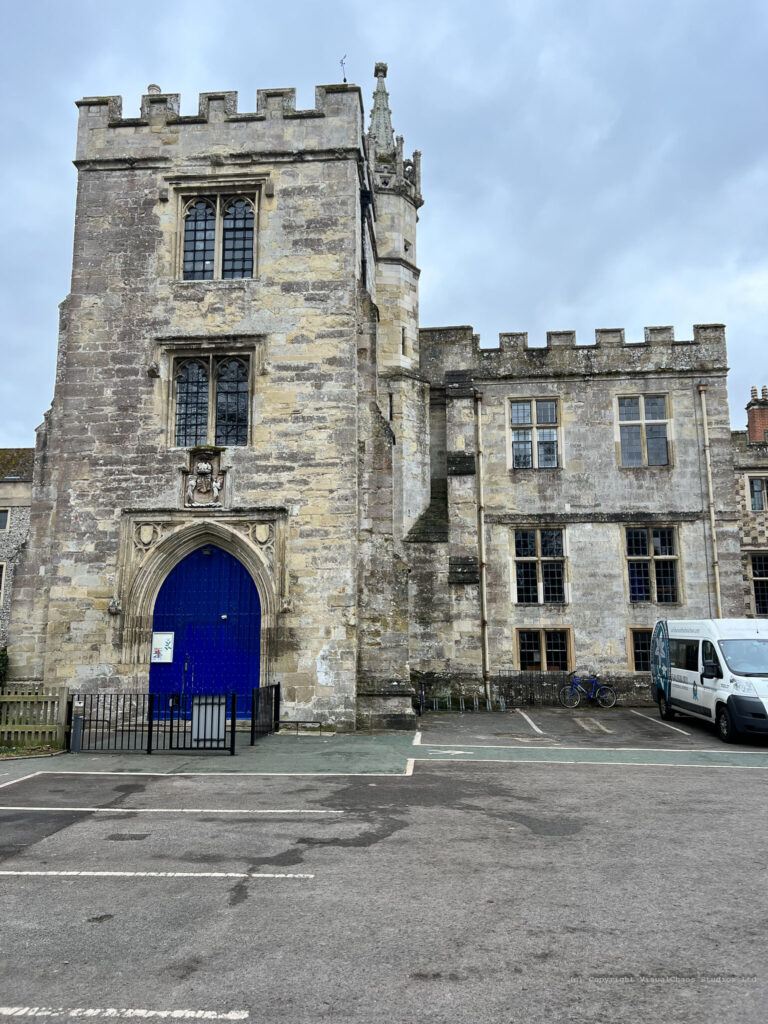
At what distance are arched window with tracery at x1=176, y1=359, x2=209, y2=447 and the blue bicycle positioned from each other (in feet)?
38.1

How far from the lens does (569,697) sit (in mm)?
20812

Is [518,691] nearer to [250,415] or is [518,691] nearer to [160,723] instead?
[160,723]

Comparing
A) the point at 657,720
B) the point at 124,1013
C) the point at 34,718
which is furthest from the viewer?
the point at 657,720

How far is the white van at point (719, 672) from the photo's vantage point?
13.7 m

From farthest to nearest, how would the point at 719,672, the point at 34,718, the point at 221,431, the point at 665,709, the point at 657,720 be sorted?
the point at 665,709 → the point at 657,720 → the point at 221,431 → the point at 719,672 → the point at 34,718

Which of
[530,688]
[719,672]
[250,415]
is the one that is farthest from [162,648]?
[719,672]

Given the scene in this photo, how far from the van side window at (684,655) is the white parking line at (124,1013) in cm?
1390

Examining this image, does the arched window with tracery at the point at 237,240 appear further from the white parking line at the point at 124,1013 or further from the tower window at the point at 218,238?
the white parking line at the point at 124,1013

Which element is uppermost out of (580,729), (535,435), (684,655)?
(535,435)

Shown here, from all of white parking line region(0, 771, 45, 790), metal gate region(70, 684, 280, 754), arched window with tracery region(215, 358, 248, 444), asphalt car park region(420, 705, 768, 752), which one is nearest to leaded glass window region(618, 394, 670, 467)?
asphalt car park region(420, 705, 768, 752)

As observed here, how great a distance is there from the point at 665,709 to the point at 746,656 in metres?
3.99

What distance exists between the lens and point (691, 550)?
71.4 feet

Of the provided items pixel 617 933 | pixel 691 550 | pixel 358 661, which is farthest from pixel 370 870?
pixel 691 550

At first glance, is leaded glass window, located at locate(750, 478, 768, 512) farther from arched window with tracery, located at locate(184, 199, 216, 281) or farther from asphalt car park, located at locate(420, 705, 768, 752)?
arched window with tracery, located at locate(184, 199, 216, 281)
